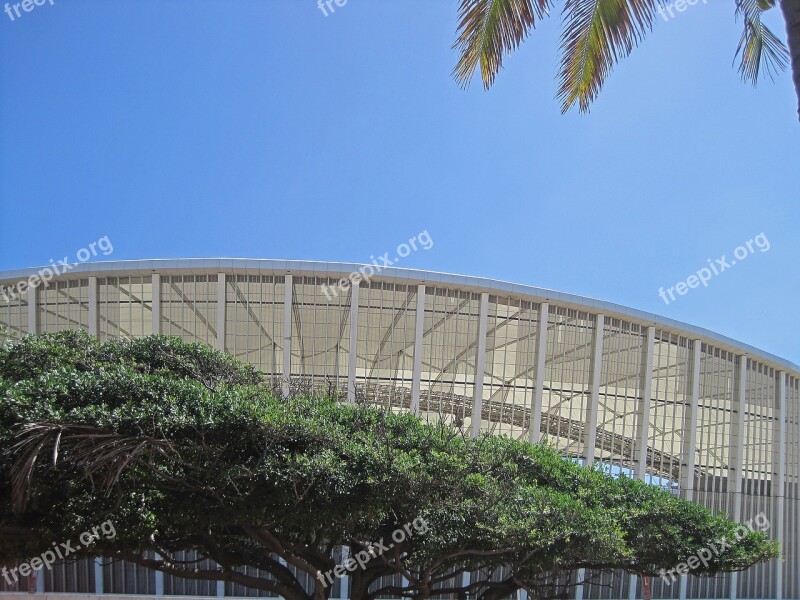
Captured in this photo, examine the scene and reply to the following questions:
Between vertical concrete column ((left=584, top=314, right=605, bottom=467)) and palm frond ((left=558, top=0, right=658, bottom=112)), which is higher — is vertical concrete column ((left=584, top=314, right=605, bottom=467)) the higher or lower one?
the lower one

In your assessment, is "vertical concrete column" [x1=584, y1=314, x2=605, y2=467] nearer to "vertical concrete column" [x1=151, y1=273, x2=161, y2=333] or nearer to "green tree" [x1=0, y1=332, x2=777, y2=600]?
"green tree" [x1=0, y1=332, x2=777, y2=600]

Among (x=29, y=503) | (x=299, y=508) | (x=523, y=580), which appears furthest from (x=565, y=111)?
(x=29, y=503)

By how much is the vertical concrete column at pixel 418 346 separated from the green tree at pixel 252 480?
364 inches

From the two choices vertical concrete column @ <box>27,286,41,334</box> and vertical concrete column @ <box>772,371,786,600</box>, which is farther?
vertical concrete column @ <box>772,371,786,600</box>

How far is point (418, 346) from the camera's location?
1117 inches

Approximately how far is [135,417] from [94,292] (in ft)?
57.3

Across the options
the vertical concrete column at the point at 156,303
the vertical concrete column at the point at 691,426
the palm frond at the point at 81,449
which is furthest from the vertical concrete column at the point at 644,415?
the palm frond at the point at 81,449

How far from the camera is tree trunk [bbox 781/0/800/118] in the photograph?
7.54m

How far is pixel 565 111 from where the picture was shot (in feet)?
43.6

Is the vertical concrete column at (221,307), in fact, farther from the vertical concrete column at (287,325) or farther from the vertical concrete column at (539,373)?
the vertical concrete column at (539,373)

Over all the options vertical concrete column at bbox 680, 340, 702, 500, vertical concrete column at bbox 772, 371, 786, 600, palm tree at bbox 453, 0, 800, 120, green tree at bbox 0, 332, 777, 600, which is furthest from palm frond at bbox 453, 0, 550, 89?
vertical concrete column at bbox 772, 371, 786, 600

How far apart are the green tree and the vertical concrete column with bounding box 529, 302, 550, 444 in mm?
10350

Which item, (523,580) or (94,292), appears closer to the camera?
(523,580)

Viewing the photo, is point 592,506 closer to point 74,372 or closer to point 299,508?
point 299,508
